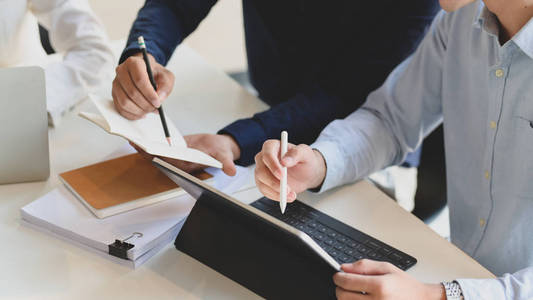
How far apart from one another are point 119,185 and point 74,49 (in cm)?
62

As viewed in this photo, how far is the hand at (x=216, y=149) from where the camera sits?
105 cm

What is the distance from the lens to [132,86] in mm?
1099

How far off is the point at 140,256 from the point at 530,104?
2.30ft

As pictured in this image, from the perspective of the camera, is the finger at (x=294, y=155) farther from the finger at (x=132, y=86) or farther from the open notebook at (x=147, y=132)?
the finger at (x=132, y=86)

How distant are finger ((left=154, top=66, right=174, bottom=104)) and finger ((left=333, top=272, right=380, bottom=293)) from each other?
533mm

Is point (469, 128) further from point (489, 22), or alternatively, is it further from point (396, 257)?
point (396, 257)

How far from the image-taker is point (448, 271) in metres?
0.89

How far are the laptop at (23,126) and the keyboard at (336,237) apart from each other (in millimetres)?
410

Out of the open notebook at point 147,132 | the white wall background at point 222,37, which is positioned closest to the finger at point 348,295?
the open notebook at point 147,132

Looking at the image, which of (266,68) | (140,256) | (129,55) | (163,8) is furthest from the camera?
(266,68)

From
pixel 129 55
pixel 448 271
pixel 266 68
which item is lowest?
pixel 448 271

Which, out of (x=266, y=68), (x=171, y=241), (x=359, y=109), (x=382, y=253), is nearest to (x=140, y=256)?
(x=171, y=241)

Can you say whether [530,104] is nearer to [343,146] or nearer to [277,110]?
[343,146]

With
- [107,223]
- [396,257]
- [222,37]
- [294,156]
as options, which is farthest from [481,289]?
[222,37]
